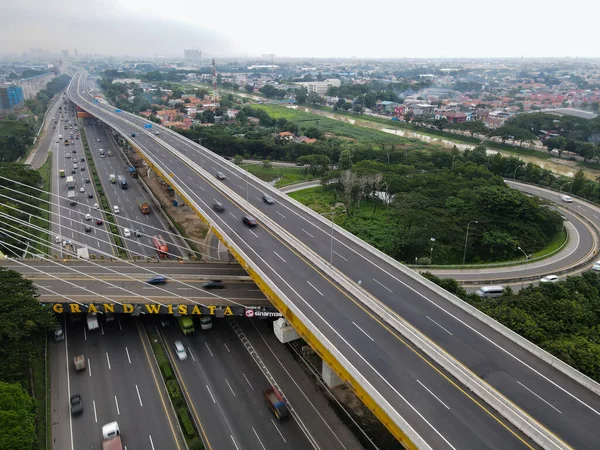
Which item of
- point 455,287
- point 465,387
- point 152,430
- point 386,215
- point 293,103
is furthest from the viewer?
point 293,103

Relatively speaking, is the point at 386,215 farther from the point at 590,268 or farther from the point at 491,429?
the point at 491,429

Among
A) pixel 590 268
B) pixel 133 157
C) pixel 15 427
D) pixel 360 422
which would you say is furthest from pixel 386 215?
pixel 133 157

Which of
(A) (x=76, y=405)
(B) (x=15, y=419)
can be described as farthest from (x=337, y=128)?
(B) (x=15, y=419)

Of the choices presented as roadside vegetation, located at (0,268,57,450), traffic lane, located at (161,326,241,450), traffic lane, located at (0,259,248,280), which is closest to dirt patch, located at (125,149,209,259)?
traffic lane, located at (0,259,248,280)

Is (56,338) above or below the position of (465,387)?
below

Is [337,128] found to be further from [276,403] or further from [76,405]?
[76,405]

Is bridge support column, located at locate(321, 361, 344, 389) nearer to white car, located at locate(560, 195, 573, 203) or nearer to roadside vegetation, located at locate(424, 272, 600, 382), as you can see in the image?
roadside vegetation, located at locate(424, 272, 600, 382)

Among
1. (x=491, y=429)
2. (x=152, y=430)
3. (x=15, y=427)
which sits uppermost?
(x=491, y=429)

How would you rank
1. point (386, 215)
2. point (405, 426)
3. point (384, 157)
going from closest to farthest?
point (405, 426) → point (386, 215) → point (384, 157)
